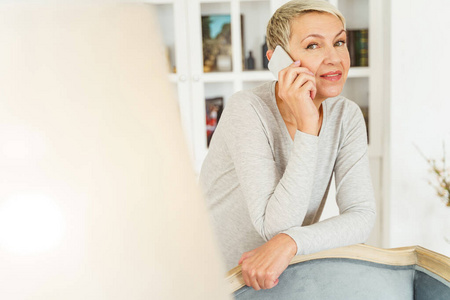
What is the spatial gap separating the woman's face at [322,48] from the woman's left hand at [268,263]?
43cm

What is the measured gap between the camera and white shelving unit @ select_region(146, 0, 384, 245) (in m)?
2.38

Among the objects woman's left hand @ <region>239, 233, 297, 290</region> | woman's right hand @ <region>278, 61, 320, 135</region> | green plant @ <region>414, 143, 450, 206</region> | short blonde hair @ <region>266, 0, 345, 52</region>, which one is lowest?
green plant @ <region>414, 143, 450, 206</region>

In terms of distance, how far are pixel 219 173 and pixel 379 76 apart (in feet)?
4.88

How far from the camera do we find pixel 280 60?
1230mm

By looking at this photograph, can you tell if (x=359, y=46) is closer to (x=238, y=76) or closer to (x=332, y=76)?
(x=238, y=76)

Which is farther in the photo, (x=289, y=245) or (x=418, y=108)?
(x=418, y=108)

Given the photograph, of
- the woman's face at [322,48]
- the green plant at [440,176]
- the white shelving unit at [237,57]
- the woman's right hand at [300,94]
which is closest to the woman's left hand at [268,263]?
the woman's right hand at [300,94]

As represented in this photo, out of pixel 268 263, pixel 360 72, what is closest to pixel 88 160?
pixel 268 263

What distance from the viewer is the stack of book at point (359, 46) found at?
2406 millimetres

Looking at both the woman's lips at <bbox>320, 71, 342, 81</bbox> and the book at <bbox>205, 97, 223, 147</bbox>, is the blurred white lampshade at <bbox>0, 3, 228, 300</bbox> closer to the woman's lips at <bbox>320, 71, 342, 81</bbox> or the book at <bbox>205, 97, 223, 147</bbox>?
the woman's lips at <bbox>320, 71, 342, 81</bbox>

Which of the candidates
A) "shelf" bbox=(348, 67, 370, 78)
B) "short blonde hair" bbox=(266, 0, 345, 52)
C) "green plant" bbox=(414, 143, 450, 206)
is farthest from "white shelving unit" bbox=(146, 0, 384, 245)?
"short blonde hair" bbox=(266, 0, 345, 52)

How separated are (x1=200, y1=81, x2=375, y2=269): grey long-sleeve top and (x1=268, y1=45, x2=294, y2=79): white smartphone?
0.05 m

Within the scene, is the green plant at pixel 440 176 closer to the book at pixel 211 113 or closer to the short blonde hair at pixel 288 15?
the book at pixel 211 113

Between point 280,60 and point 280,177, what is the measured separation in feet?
1.02
